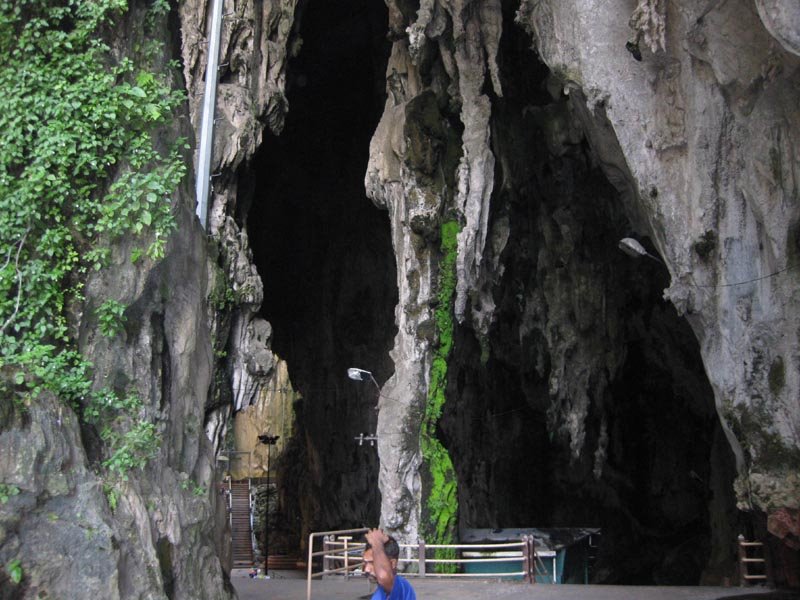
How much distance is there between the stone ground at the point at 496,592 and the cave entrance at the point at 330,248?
1083cm

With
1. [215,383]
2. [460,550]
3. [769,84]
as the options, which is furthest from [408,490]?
[769,84]

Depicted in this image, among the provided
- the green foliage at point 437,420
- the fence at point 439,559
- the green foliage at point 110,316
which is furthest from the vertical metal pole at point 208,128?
the green foliage at point 437,420

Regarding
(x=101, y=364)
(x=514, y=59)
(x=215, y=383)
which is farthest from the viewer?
(x=514, y=59)

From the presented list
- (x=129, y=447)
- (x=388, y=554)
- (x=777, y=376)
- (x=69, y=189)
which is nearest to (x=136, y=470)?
(x=129, y=447)

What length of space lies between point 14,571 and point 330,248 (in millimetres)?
20012

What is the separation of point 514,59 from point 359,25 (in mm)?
6600

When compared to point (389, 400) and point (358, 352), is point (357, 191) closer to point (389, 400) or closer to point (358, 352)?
point (358, 352)

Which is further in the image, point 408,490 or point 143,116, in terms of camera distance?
point 408,490

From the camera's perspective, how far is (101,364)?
8.22 metres

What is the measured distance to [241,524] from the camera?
Result: 31.7m

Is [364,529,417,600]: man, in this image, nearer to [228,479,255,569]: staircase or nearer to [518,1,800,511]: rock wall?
[518,1,800,511]: rock wall

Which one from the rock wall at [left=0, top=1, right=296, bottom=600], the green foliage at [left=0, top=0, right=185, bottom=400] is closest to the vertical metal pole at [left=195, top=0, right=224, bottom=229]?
the rock wall at [left=0, top=1, right=296, bottom=600]

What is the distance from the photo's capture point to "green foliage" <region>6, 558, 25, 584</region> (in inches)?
263

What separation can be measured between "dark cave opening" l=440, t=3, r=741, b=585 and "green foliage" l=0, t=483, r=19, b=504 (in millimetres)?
13080
